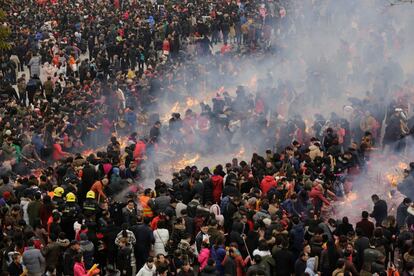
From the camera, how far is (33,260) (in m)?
12.4

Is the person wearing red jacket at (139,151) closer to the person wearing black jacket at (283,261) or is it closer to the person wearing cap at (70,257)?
the person wearing cap at (70,257)

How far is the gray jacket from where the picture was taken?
1240 cm

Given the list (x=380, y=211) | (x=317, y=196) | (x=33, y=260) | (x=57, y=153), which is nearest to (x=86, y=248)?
(x=33, y=260)

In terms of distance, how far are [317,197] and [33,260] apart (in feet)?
18.8

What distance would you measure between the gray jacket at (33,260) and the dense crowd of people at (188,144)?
0.02 meters

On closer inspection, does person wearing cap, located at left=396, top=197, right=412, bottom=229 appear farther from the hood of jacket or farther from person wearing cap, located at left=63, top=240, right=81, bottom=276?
person wearing cap, located at left=63, top=240, right=81, bottom=276

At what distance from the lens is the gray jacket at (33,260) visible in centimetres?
1240

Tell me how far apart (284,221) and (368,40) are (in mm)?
15163

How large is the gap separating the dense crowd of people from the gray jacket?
0.06 ft

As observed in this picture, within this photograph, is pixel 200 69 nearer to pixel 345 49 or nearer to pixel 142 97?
pixel 142 97

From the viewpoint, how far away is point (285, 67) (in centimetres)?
2688

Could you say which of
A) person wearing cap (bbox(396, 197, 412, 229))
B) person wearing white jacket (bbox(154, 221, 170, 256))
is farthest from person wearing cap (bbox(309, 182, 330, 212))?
person wearing white jacket (bbox(154, 221, 170, 256))

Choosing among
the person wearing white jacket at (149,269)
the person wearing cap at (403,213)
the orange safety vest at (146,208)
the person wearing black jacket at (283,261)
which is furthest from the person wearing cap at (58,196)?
the person wearing cap at (403,213)

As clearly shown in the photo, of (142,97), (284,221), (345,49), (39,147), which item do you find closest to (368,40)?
(345,49)
